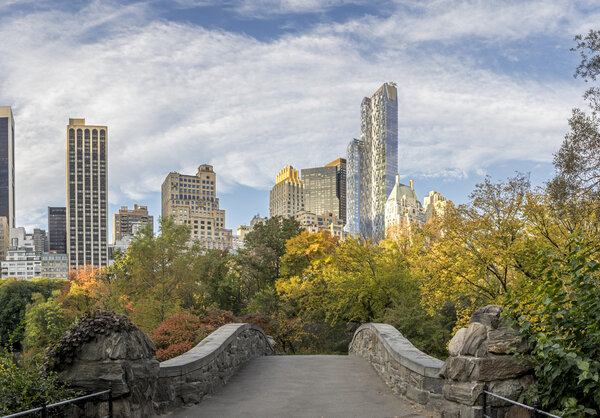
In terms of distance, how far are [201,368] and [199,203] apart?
551 feet

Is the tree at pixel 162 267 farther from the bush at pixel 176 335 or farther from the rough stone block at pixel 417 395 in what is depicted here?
the rough stone block at pixel 417 395

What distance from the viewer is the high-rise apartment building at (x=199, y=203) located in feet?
541

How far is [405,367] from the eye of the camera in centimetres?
750

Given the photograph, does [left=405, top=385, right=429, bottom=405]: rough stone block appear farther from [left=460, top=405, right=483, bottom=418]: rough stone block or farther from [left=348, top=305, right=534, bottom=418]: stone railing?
[left=460, top=405, right=483, bottom=418]: rough stone block

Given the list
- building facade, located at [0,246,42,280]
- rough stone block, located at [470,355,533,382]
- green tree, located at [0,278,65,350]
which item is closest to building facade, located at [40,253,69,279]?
building facade, located at [0,246,42,280]

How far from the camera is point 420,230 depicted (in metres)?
17.2

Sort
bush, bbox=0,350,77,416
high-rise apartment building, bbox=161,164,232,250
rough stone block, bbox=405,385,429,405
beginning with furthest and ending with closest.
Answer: high-rise apartment building, bbox=161,164,232,250
rough stone block, bbox=405,385,429,405
bush, bbox=0,350,77,416

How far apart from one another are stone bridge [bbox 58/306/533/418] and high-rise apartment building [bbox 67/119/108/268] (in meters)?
188

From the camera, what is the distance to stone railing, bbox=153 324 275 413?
6719mm

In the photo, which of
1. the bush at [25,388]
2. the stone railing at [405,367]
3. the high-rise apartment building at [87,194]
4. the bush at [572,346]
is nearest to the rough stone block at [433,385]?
the stone railing at [405,367]

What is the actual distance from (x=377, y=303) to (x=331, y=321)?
2.80 meters

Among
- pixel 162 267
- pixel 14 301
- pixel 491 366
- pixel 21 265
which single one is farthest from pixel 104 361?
pixel 21 265

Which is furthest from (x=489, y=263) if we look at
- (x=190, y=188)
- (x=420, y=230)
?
(x=190, y=188)

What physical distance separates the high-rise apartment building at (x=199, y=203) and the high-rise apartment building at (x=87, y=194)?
24.6 metres
